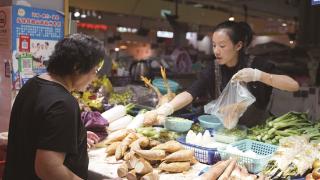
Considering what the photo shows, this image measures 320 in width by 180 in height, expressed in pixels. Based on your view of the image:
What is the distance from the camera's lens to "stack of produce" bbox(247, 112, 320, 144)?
2693 mm

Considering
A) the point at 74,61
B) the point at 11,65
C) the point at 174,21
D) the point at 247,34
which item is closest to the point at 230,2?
the point at 174,21

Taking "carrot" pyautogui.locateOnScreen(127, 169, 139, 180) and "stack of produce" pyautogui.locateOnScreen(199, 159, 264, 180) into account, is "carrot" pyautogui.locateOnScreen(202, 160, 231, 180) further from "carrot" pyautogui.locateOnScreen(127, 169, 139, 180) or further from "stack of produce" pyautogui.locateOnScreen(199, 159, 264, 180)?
"carrot" pyautogui.locateOnScreen(127, 169, 139, 180)

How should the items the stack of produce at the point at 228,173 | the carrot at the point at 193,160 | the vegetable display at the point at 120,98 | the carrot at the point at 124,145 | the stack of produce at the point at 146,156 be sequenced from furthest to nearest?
the vegetable display at the point at 120,98, the carrot at the point at 124,145, the carrot at the point at 193,160, the stack of produce at the point at 146,156, the stack of produce at the point at 228,173

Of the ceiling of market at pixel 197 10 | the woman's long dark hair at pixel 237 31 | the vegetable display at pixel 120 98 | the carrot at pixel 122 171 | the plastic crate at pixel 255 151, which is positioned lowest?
the carrot at pixel 122 171

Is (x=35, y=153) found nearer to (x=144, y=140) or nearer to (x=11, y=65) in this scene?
(x=144, y=140)

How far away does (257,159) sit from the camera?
2.24 meters

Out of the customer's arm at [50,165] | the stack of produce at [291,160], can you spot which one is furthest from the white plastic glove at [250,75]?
the customer's arm at [50,165]

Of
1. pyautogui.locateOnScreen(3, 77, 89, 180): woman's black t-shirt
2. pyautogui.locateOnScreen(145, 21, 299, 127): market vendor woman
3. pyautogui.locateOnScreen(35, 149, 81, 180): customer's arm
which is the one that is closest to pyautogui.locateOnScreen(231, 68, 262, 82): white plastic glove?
pyautogui.locateOnScreen(145, 21, 299, 127): market vendor woman

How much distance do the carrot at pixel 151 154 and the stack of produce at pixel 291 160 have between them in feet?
2.21

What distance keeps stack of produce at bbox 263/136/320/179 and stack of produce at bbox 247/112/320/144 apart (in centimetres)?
26

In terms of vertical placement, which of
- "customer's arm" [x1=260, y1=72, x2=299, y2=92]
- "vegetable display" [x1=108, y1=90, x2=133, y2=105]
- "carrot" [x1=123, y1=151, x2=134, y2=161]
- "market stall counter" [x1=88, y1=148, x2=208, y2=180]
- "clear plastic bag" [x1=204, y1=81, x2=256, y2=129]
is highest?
"customer's arm" [x1=260, y1=72, x2=299, y2=92]

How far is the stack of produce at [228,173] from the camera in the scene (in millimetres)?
2104

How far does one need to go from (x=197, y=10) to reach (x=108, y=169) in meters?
11.0

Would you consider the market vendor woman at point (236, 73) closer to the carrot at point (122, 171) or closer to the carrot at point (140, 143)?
the carrot at point (140, 143)
